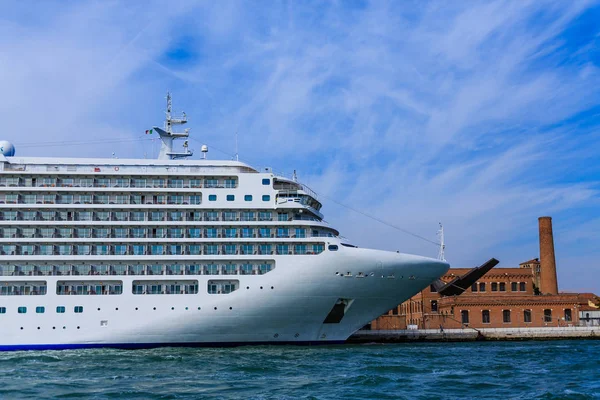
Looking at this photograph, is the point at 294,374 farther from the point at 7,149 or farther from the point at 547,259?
the point at 547,259

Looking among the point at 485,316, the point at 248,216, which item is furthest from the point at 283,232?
the point at 485,316

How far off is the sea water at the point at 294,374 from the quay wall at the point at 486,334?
1047cm

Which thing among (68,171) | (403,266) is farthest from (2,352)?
(403,266)

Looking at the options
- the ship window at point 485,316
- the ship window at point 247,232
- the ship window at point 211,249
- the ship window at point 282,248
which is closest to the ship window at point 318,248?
the ship window at point 282,248

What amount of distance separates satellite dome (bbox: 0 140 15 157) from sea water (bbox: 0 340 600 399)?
12321mm

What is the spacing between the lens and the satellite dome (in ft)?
132

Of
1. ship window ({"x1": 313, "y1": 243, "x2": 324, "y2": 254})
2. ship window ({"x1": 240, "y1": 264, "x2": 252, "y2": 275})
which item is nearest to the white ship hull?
ship window ({"x1": 240, "y1": 264, "x2": 252, "y2": 275})

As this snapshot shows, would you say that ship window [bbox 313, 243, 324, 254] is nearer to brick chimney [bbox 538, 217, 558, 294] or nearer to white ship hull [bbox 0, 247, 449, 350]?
white ship hull [bbox 0, 247, 449, 350]

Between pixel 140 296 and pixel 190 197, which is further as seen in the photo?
pixel 190 197

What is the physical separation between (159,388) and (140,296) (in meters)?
13.1

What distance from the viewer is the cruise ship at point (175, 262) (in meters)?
35.6

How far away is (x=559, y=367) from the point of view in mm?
30234

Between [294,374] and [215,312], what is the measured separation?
1000 cm

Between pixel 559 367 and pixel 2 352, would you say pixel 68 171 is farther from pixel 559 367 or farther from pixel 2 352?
pixel 559 367
